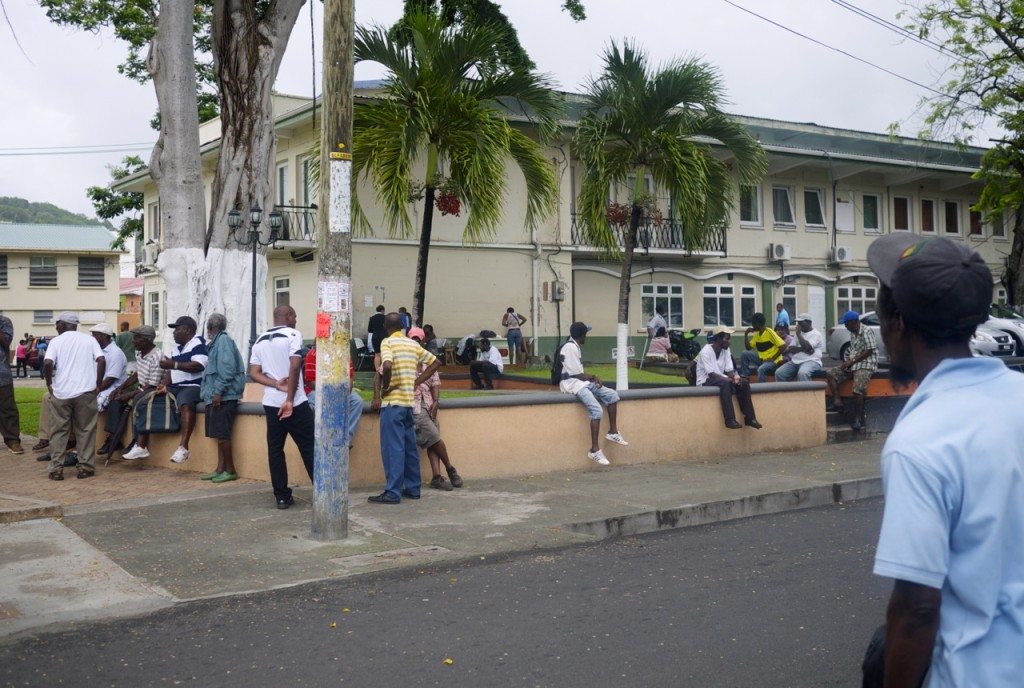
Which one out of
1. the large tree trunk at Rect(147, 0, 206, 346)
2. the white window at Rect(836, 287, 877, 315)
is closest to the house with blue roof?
the white window at Rect(836, 287, 877, 315)

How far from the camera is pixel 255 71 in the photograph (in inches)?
568

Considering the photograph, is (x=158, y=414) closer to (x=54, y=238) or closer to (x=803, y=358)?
(x=803, y=358)

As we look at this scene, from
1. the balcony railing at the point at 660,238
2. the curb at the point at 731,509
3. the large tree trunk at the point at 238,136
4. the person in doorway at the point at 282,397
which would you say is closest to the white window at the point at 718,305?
the balcony railing at the point at 660,238

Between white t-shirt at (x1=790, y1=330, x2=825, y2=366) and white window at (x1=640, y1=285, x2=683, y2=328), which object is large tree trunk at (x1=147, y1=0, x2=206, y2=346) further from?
white window at (x1=640, y1=285, x2=683, y2=328)

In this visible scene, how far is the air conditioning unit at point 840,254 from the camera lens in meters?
36.6

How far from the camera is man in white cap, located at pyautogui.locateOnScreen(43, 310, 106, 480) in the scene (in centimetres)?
1129

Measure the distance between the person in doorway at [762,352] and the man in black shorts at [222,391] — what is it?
8.59 meters

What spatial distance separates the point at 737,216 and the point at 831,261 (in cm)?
424

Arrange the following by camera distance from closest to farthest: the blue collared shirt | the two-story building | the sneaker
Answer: the blue collared shirt → the sneaker → the two-story building

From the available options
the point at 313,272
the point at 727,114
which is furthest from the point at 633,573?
the point at 313,272

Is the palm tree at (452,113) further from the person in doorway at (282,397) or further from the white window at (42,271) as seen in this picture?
the white window at (42,271)

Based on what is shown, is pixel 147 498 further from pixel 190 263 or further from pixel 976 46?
pixel 976 46

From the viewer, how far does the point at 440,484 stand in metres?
10.7

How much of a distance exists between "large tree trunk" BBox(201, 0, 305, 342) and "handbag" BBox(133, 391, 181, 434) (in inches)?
104
